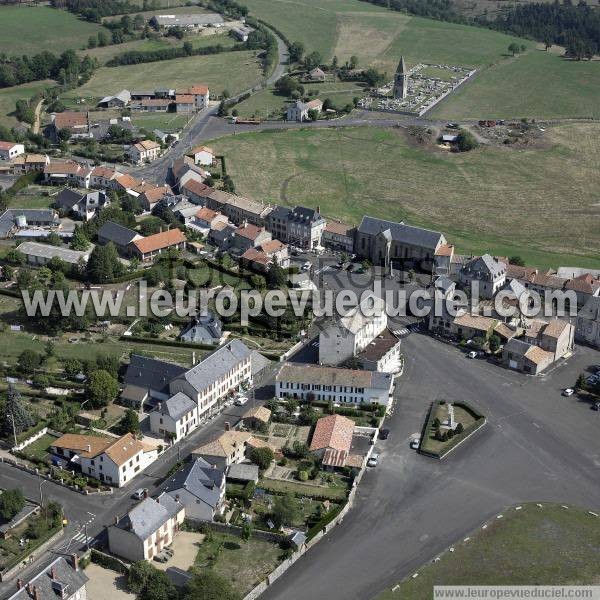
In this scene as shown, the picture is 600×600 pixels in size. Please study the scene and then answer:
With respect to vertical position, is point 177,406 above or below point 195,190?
above

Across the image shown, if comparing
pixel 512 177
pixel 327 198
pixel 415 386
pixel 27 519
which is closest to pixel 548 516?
pixel 415 386

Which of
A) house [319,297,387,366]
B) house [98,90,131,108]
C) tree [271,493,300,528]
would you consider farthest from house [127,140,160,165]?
tree [271,493,300,528]

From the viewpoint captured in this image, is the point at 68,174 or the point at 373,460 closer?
the point at 373,460

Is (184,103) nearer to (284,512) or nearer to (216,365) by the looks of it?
(216,365)

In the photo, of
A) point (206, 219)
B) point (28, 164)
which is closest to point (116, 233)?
point (206, 219)

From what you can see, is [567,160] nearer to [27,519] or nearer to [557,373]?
[557,373]

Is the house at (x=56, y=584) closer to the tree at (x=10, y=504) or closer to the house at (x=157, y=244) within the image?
the tree at (x=10, y=504)
